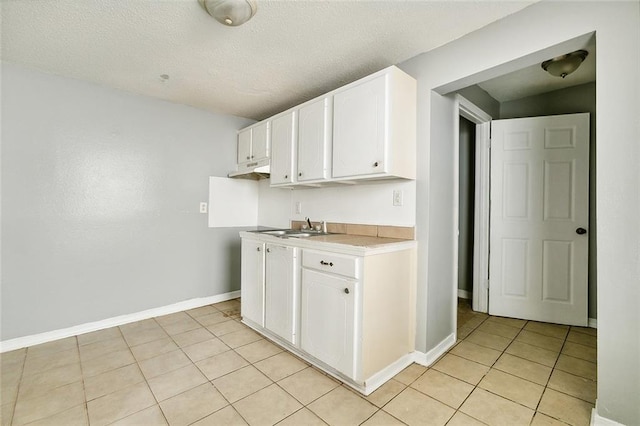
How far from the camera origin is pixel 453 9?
1.63 meters

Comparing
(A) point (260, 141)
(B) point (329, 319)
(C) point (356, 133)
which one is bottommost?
(B) point (329, 319)

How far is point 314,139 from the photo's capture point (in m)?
2.39

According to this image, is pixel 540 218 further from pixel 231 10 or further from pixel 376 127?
pixel 231 10

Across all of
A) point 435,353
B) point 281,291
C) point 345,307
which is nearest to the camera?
point 345,307

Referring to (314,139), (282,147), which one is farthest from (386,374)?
(282,147)

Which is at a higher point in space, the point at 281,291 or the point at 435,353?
the point at 281,291

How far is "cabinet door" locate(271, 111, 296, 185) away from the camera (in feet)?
8.68

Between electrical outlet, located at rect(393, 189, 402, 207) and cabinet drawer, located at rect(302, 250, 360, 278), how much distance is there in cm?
71

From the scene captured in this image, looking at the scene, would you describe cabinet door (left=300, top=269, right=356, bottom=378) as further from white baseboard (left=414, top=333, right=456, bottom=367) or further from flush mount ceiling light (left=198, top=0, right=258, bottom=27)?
flush mount ceiling light (left=198, top=0, right=258, bottom=27)

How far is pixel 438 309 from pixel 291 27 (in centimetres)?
222

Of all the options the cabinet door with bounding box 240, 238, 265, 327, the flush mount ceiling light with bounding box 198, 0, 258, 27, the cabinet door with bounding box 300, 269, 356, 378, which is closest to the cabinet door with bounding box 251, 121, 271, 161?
the cabinet door with bounding box 240, 238, 265, 327

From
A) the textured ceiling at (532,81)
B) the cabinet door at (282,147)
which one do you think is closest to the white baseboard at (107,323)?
→ the cabinet door at (282,147)

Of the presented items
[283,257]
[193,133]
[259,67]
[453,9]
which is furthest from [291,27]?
[193,133]

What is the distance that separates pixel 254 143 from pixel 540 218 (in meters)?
3.02
